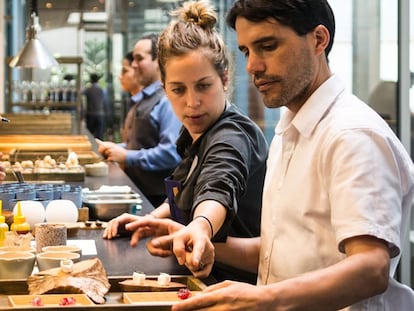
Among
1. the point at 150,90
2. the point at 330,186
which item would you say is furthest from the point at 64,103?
the point at 330,186

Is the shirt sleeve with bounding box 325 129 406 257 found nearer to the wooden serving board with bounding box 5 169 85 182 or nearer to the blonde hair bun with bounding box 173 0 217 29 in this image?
the blonde hair bun with bounding box 173 0 217 29

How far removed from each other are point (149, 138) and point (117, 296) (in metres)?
4.18

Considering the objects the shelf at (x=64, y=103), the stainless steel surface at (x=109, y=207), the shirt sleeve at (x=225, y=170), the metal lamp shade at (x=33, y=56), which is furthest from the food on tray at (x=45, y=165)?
the shelf at (x=64, y=103)

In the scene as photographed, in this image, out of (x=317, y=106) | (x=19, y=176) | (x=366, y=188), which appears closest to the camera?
(x=366, y=188)

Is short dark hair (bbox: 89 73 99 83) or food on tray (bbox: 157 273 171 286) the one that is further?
short dark hair (bbox: 89 73 99 83)

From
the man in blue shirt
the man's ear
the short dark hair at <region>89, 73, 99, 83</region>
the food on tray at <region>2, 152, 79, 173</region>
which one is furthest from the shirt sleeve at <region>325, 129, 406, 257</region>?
the short dark hair at <region>89, 73, 99, 83</region>

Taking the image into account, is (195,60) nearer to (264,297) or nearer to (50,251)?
(50,251)

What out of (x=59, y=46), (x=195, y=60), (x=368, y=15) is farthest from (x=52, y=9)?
(x=195, y=60)

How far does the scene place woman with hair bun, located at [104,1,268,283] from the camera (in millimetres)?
2699

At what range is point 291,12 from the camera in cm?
202

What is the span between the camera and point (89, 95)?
14102 mm

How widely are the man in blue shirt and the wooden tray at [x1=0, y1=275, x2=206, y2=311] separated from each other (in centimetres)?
371

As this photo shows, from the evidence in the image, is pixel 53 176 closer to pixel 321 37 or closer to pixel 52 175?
pixel 52 175

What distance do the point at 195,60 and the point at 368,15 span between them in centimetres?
312
